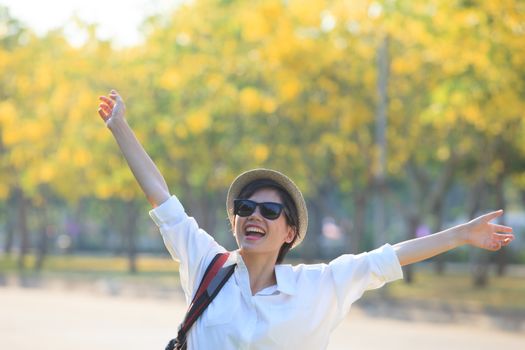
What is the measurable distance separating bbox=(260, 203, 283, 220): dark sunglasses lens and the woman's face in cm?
1

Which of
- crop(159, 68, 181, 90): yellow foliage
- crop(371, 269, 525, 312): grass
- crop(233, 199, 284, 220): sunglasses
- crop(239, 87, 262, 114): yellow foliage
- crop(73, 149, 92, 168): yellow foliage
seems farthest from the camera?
crop(73, 149, 92, 168): yellow foliage

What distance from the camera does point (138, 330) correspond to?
18500mm

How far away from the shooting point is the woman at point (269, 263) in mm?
3988

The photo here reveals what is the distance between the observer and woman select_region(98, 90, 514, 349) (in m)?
3.99

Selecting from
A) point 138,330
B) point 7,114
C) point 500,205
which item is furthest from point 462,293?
point 7,114

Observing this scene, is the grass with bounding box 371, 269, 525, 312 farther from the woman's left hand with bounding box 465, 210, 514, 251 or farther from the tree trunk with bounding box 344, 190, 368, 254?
the woman's left hand with bounding box 465, 210, 514, 251

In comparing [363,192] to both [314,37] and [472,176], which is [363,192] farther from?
[314,37]

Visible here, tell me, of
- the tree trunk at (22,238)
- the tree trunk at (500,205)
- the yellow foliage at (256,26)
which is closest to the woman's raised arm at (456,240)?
the yellow foliage at (256,26)

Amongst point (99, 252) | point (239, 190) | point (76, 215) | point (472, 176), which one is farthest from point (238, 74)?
point (99, 252)

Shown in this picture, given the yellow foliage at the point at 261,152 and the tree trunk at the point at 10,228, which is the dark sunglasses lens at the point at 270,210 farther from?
the tree trunk at the point at 10,228

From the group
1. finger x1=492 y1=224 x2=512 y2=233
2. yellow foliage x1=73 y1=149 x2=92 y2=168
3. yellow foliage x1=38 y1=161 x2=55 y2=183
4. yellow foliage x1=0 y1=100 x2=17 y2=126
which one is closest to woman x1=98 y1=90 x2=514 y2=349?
finger x1=492 y1=224 x2=512 y2=233

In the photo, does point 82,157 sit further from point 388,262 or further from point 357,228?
point 388,262

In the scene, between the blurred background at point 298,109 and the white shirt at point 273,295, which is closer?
the white shirt at point 273,295

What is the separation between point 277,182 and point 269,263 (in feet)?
0.97
